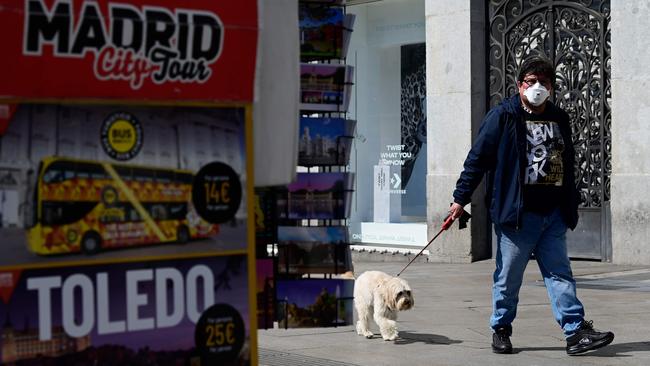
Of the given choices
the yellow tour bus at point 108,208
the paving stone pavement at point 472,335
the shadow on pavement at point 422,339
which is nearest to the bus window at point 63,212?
the yellow tour bus at point 108,208

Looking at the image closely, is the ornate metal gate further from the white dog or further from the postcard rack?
the postcard rack

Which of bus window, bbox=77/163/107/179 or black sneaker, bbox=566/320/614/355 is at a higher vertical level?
bus window, bbox=77/163/107/179

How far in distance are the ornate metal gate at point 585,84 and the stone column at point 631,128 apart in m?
0.25

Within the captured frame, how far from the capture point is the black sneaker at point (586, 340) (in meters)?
7.17

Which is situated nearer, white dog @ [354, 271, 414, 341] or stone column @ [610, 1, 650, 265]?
white dog @ [354, 271, 414, 341]

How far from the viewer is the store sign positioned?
3.54m

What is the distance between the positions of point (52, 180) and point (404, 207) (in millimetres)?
12234

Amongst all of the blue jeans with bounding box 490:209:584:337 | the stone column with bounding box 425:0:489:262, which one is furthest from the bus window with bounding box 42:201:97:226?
the stone column with bounding box 425:0:489:262

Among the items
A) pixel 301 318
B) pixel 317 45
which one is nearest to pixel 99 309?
pixel 301 318

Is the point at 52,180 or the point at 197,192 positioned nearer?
the point at 52,180

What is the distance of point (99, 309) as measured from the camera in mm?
3752

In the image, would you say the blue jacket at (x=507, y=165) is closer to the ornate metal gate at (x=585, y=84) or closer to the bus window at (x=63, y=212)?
the bus window at (x=63, y=212)

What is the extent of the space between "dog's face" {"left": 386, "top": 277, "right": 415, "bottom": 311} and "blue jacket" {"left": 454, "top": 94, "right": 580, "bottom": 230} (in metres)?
0.86

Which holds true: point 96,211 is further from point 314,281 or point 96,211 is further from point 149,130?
point 314,281
